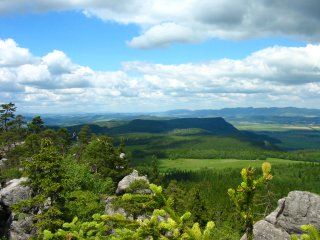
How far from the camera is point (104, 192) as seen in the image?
7062 cm

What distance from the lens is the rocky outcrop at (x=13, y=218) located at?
52.9 meters

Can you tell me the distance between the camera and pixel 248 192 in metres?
7.50

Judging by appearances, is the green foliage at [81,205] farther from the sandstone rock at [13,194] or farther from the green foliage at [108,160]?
the green foliage at [108,160]

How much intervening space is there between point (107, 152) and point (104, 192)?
9748 mm

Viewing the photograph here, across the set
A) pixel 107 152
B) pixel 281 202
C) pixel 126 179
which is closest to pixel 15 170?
pixel 107 152

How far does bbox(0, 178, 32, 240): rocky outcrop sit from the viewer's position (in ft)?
174

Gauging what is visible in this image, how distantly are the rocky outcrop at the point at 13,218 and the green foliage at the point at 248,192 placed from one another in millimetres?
47163

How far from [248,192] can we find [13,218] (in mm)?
54459

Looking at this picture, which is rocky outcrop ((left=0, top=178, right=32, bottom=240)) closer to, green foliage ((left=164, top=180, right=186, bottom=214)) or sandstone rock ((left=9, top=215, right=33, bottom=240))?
sandstone rock ((left=9, top=215, right=33, bottom=240))

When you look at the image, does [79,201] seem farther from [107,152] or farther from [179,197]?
[179,197]

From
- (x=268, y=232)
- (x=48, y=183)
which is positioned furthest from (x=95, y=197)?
(x=268, y=232)

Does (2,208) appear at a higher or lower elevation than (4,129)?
lower

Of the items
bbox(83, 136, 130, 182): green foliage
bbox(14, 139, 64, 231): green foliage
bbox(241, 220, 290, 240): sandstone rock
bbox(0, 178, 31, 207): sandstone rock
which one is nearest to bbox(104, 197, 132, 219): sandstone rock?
bbox(14, 139, 64, 231): green foliage

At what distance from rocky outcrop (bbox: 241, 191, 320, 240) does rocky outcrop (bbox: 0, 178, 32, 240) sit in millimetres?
33274
